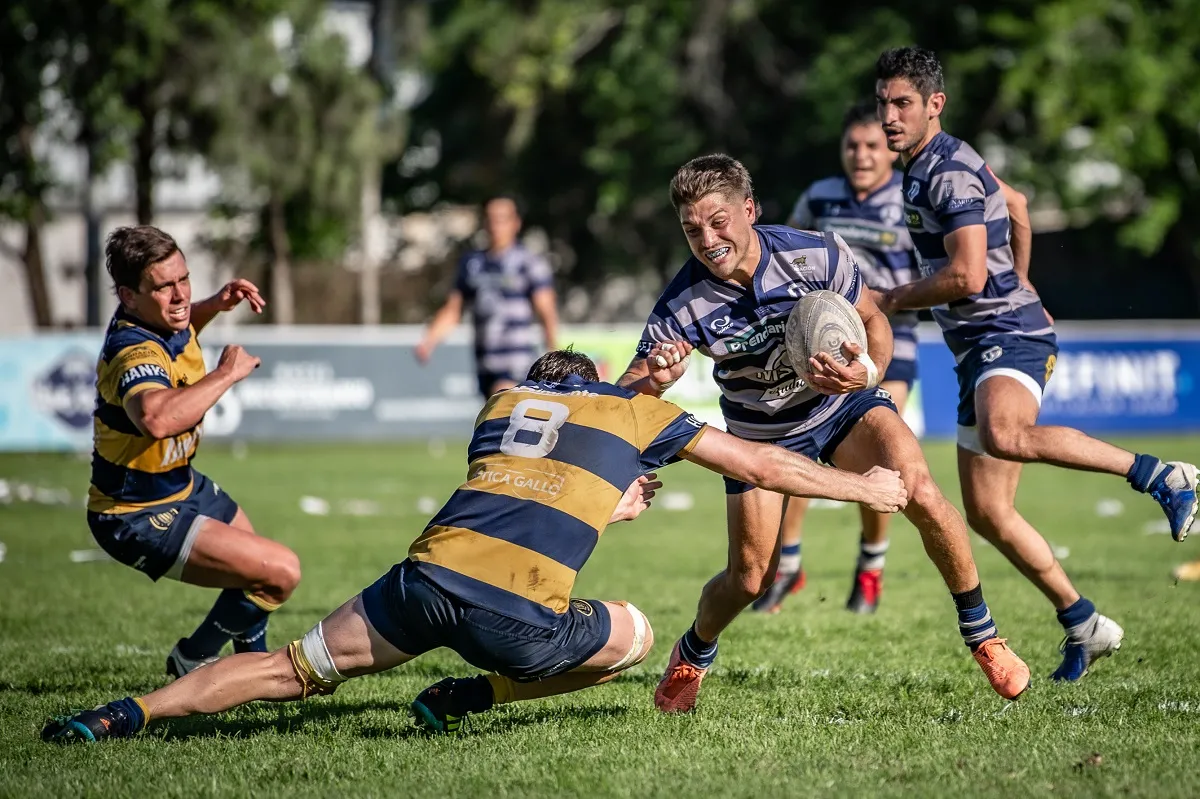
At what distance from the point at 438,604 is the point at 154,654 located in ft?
9.87

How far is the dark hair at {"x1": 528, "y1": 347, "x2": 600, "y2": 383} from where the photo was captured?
4895mm

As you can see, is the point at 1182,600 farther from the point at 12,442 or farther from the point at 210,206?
the point at 210,206

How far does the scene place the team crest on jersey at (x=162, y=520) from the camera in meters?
5.93

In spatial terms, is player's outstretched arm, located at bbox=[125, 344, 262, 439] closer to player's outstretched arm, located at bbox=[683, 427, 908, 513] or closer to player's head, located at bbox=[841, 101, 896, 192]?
player's outstretched arm, located at bbox=[683, 427, 908, 513]

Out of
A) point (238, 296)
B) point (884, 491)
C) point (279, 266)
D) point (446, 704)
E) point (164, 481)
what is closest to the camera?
point (884, 491)

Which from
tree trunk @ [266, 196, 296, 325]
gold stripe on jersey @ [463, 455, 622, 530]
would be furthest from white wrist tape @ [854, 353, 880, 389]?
tree trunk @ [266, 196, 296, 325]

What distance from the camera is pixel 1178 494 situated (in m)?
5.82

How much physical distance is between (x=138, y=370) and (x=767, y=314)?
7.97 feet

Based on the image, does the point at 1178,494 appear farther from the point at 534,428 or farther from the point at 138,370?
the point at 138,370

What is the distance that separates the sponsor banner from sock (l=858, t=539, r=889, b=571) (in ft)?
35.7

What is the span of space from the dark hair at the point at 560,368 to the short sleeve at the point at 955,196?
6.37 feet

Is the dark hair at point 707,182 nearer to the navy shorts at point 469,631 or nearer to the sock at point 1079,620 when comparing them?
the navy shorts at point 469,631

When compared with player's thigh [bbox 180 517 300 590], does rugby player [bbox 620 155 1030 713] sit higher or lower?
higher

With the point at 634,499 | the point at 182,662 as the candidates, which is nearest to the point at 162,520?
the point at 182,662
